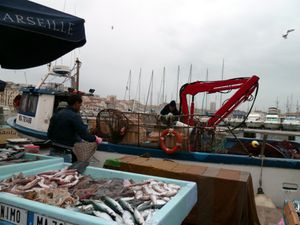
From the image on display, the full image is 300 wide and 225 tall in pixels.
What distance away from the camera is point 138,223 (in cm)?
179

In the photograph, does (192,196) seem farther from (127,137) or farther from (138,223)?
(127,137)

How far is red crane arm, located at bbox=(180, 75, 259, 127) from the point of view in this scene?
23.9ft

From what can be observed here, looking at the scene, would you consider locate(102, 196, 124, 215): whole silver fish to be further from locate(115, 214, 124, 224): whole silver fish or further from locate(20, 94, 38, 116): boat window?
locate(20, 94, 38, 116): boat window

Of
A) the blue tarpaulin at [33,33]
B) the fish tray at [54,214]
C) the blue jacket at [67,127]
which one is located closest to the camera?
the fish tray at [54,214]

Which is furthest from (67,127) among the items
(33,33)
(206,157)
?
(206,157)

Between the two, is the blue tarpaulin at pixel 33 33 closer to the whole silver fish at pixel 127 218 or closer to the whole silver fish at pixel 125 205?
the whole silver fish at pixel 125 205

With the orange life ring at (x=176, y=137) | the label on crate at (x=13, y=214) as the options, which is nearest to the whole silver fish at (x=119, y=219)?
the label on crate at (x=13, y=214)

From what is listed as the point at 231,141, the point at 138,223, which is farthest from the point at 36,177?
the point at 231,141

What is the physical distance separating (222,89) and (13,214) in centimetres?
Result: 662

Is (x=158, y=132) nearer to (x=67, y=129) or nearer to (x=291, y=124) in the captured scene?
(x=67, y=129)

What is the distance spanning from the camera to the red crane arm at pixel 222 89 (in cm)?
729

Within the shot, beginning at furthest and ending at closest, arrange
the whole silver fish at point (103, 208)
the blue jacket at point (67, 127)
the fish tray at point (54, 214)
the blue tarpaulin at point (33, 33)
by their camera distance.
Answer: the blue jacket at point (67, 127) → the blue tarpaulin at point (33, 33) → the whole silver fish at point (103, 208) → the fish tray at point (54, 214)

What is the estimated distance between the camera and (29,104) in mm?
8766

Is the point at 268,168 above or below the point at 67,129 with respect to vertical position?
below
